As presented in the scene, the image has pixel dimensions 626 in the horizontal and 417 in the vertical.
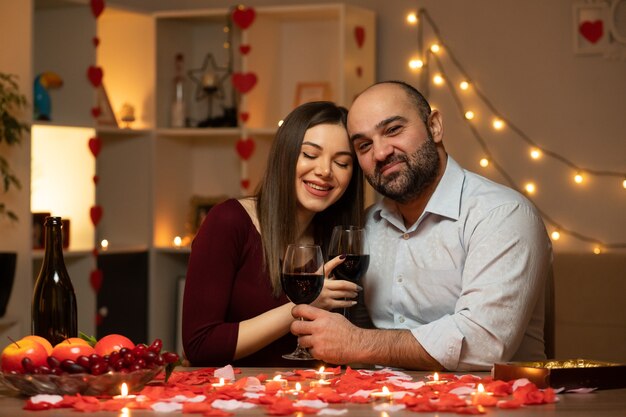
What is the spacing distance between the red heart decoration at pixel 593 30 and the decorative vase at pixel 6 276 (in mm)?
2533

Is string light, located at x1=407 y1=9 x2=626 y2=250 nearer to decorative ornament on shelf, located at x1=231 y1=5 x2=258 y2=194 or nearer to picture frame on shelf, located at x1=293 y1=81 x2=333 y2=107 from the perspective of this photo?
picture frame on shelf, located at x1=293 y1=81 x2=333 y2=107

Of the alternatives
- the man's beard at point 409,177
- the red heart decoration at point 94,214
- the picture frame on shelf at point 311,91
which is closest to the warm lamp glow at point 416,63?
the picture frame on shelf at point 311,91

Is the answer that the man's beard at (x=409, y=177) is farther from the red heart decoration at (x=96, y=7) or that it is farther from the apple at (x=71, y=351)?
the red heart decoration at (x=96, y=7)

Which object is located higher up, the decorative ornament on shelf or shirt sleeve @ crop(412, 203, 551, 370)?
the decorative ornament on shelf

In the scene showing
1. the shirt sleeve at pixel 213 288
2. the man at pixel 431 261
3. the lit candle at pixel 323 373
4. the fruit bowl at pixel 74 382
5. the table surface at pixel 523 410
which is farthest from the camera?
the shirt sleeve at pixel 213 288

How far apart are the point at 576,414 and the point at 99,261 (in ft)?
10.8

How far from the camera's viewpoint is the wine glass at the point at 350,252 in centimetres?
206

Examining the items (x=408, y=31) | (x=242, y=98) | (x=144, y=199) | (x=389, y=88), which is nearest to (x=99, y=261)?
(x=144, y=199)

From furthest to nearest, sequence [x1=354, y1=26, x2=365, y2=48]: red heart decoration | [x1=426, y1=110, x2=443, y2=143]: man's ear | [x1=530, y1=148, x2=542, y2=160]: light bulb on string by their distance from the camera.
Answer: [x1=354, y1=26, x2=365, y2=48]: red heart decoration → [x1=530, y1=148, x2=542, y2=160]: light bulb on string → [x1=426, y1=110, x2=443, y2=143]: man's ear

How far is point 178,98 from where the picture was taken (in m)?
4.63

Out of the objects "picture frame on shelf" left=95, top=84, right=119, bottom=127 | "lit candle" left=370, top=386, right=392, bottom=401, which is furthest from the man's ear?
"picture frame on shelf" left=95, top=84, right=119, bottom=127

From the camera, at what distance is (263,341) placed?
7.19 ft

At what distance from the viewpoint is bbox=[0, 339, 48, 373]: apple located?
1.58m

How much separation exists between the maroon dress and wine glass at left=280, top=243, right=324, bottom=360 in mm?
368
